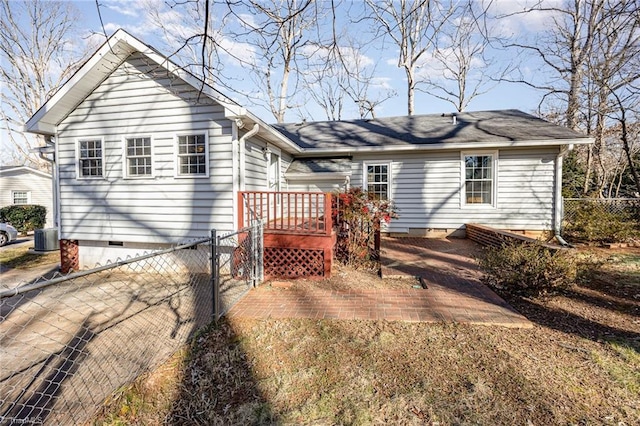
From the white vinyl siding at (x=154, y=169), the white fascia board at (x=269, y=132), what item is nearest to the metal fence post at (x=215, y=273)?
the white vinyl siding at (x=154, y=169)

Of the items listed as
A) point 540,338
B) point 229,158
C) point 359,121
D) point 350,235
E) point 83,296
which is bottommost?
point 83,296

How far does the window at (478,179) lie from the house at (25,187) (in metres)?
22.8

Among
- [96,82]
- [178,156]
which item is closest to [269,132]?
[178,156]

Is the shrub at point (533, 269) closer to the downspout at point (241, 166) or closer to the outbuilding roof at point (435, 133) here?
the downspout at point (241, 166)

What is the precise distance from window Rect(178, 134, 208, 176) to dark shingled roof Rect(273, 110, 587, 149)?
4308 mm

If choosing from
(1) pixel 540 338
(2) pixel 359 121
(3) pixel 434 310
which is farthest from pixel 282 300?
(2) pixel 359 121

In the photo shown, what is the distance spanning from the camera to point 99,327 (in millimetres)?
4746

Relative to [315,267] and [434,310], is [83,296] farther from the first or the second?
[434,310]

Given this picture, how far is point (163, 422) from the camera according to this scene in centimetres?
259

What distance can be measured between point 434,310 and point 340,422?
2.42m

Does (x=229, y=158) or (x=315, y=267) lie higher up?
(x=229, y=158)

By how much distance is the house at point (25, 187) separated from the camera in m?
19.1

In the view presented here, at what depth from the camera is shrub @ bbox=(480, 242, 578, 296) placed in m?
4.54

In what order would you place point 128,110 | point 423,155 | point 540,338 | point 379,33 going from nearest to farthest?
point 540,338
point 379,33
point 128,110
point 423,155
